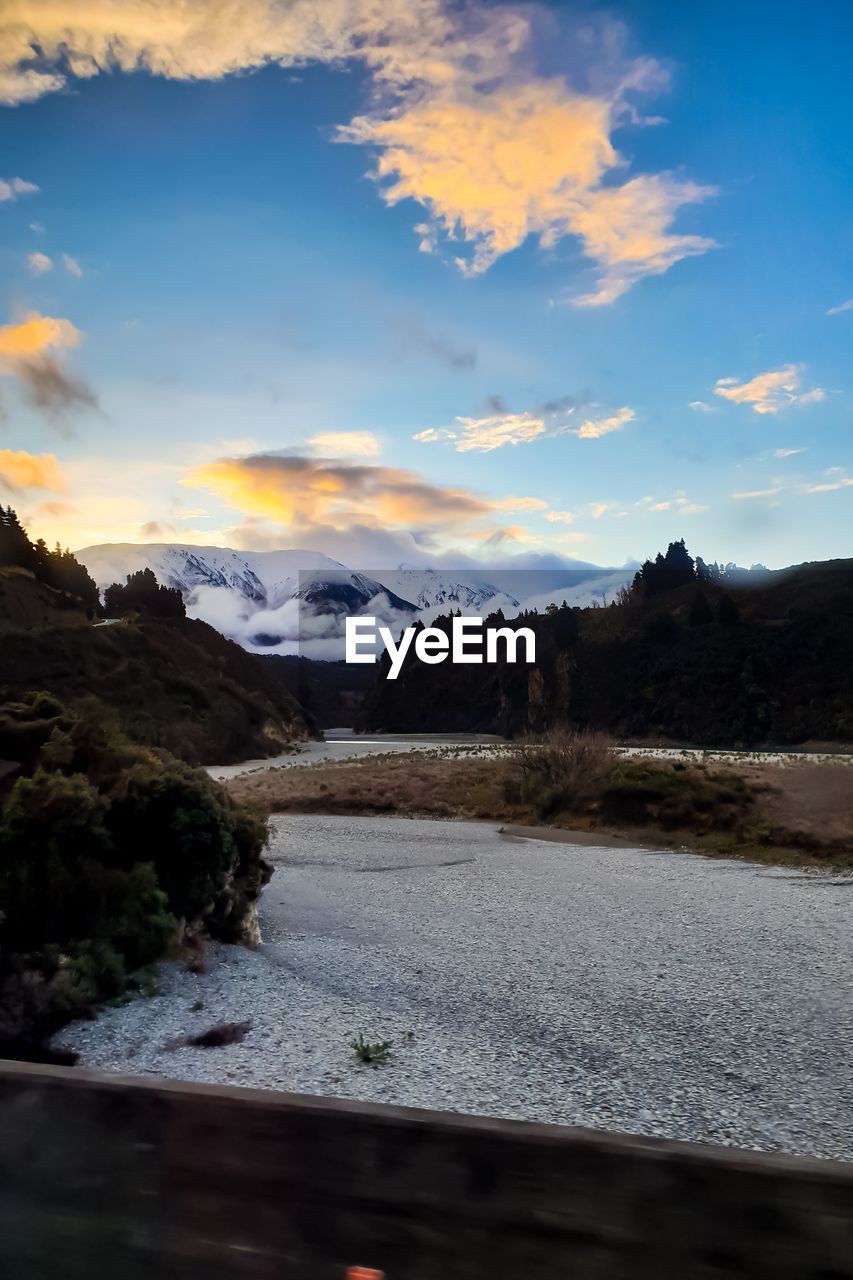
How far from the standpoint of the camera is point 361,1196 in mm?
2266

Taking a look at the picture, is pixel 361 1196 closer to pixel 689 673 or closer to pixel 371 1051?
pixel 371 1051

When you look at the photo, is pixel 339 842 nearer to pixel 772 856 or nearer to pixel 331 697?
pixel 772 856

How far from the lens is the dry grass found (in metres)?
27.5

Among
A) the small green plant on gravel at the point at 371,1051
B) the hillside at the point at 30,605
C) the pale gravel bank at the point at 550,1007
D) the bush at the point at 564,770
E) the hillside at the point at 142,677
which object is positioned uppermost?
the hillside at the point at 30,605

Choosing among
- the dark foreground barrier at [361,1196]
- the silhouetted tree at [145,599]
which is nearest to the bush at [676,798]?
the dark foreground barrier at [361,1196]

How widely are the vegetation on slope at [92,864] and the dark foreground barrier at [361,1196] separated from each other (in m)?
7.35

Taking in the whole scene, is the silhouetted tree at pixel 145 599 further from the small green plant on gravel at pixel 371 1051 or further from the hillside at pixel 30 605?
the small green plant on gravel at pixel 371 1051

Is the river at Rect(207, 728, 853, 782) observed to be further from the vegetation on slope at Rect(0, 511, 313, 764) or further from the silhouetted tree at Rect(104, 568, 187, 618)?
the silhouetted tree at Rect(104, 568, 187, 618)

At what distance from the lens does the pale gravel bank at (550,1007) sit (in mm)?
8594

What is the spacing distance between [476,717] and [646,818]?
248ft

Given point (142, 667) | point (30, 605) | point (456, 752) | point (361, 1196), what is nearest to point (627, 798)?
point (456, 752)

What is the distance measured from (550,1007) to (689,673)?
227 ft

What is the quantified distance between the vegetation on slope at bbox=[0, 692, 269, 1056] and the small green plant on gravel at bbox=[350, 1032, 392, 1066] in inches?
110

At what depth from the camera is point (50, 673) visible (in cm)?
5641
